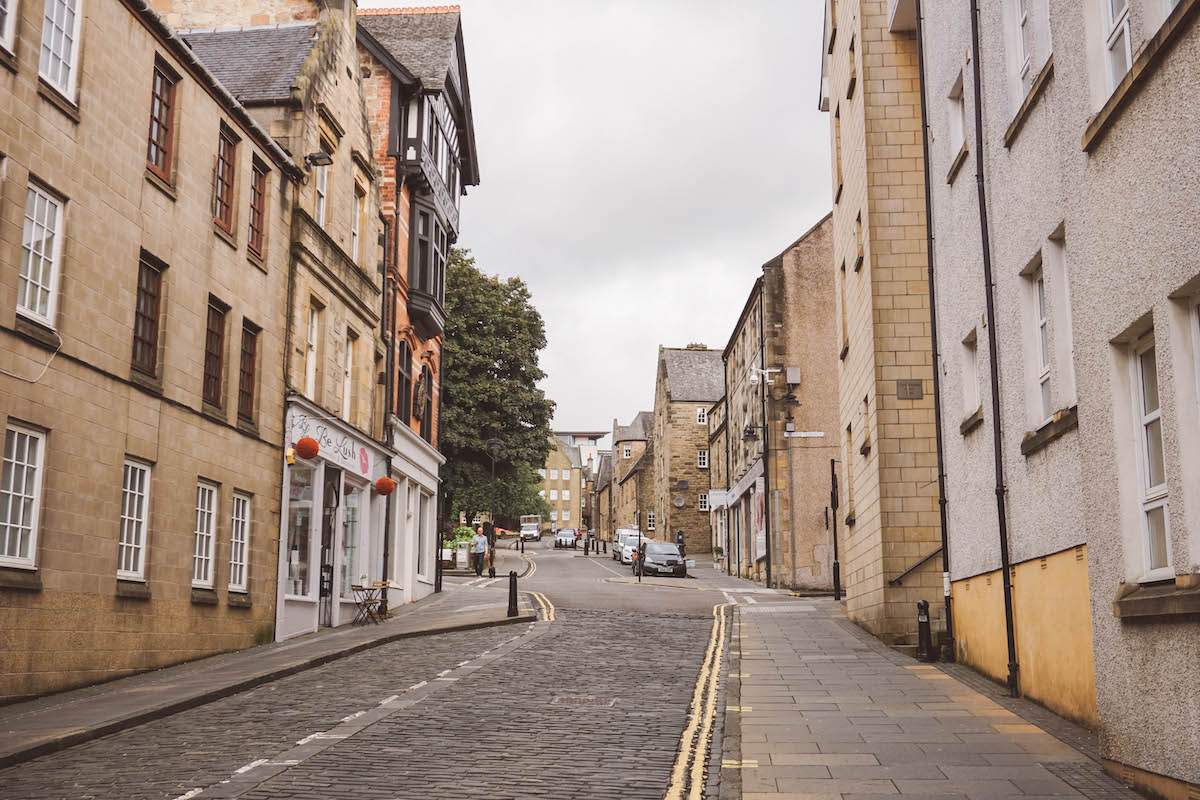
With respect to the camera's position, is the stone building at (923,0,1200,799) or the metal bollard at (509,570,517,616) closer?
the stone building at (923,0,1200,799)

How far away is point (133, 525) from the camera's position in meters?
15.2

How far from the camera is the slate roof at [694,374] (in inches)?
3009

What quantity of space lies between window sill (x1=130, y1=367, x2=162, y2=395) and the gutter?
10.5 metres

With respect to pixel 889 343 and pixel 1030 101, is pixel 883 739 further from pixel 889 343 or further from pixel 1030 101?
pixel 889 343

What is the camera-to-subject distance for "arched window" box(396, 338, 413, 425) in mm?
29078

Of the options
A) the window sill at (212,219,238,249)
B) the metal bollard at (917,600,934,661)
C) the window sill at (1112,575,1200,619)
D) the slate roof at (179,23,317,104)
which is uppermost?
the slate roof at (179,23,317,104)

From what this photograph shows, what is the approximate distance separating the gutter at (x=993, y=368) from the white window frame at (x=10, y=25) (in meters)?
10.4

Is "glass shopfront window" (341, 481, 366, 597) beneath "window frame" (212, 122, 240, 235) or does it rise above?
beneath

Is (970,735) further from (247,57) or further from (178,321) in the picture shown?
(247,57)

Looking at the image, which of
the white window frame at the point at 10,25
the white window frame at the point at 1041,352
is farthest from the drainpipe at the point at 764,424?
the white window frame at the point at 10,25

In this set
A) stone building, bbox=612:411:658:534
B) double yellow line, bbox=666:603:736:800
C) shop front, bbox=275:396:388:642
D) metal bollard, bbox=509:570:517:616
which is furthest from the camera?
stone building, bbox=612:411:658:534

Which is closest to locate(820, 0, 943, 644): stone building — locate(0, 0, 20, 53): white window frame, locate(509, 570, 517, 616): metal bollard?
locate(509, 570, 517, 616): metal bollard

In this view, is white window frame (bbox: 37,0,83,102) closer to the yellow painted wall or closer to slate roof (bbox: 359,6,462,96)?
the yellow painted wall

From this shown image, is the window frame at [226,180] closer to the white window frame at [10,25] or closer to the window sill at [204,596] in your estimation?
the white window frame at [10,25]
